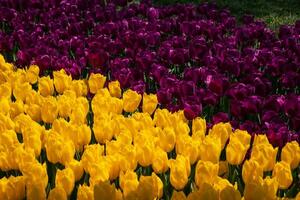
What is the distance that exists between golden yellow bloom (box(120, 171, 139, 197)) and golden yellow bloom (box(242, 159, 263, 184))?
1.88ft

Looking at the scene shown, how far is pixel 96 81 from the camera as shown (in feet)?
16.6

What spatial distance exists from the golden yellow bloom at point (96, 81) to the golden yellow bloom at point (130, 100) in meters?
0.52

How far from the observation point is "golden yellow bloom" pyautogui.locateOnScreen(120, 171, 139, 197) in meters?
3.23

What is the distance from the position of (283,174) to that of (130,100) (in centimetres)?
148

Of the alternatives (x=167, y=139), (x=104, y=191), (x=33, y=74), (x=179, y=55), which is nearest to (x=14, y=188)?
(x=104, y=191)

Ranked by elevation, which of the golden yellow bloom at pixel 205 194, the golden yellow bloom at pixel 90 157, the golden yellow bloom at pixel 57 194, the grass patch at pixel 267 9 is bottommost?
the grass patch at pixel 267 9

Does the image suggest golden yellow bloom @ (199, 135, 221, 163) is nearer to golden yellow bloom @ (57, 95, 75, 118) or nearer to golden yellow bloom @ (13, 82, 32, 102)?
golden yellow bloom @ (57, 95, 75, 118)

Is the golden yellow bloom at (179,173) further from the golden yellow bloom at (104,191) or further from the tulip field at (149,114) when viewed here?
the golden yellow bloom at (104,191)

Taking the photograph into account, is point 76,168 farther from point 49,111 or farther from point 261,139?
point 261,139

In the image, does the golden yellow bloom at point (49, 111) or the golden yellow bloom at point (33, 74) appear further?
the golden yellow bloom at point (33, 74)

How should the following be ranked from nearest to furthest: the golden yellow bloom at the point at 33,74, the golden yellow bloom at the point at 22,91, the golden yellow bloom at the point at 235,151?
the golden yellow bloom at the point at 235,151, the golden yellow bloom at the point at 22,91, the golden yellow bloom at the point at 33,74

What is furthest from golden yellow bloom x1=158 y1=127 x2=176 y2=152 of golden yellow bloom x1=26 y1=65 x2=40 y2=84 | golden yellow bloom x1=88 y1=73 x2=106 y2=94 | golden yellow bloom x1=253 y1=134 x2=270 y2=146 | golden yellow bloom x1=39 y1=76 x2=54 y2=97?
golden yellow bloom x1=26 y1=65 x2=40 y2=84

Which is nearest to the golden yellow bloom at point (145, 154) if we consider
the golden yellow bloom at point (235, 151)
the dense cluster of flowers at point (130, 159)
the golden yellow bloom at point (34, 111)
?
the dense cluster of flowers at point (130, 159)

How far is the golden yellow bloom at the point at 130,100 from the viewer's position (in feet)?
14.9
